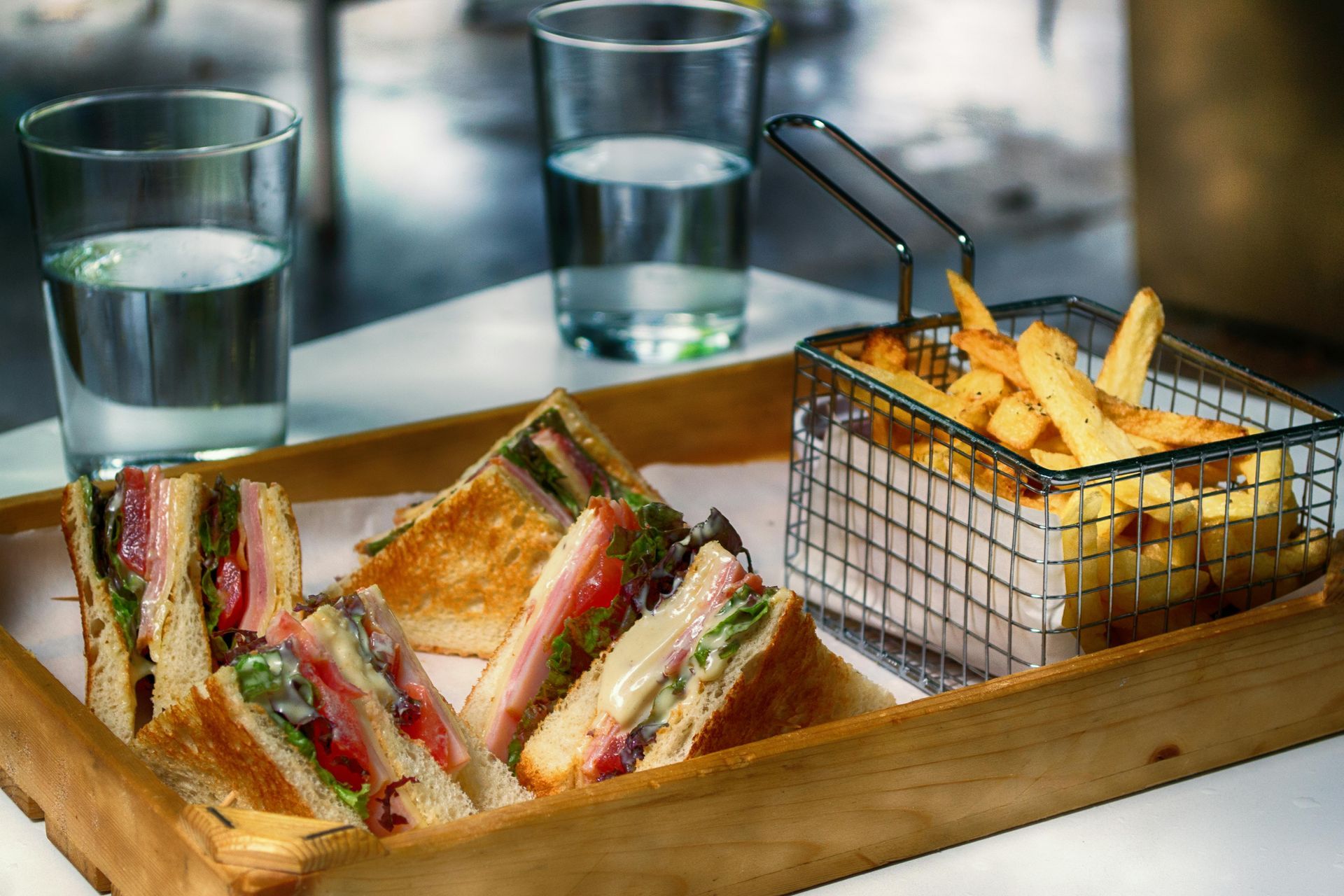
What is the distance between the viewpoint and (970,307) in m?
1.77

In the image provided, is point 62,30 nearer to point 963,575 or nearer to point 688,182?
point 688,182

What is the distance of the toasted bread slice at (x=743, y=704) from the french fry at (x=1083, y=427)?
0.32 meters

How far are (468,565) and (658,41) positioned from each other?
3.48 feet

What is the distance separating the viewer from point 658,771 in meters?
1.15

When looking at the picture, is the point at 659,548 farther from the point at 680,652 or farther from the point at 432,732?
the point at 432,732

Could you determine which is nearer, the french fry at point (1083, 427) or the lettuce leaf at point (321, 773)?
the lettuce leaf at point (321, 773)

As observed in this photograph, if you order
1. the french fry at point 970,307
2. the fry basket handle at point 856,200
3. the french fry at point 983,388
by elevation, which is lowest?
the french fry at point 983,388

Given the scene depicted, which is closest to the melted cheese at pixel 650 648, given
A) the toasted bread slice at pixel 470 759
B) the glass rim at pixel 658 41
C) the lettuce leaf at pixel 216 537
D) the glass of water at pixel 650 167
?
the toasted bread slice at pixel 470 759

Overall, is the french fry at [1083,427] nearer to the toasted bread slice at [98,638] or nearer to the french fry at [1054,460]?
the french fry at [1054,460]

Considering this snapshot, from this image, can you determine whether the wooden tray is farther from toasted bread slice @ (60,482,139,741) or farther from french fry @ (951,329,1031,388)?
french fry @ (951,329,1031,388)

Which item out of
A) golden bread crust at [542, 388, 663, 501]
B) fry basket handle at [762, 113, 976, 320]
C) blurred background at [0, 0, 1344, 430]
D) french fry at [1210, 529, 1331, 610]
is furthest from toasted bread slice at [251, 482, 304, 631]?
blurred background at [0, 0, 1344, 430]

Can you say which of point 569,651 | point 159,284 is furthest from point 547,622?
point 159,284

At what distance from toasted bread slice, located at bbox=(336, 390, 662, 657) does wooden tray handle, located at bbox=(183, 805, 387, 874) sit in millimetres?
694

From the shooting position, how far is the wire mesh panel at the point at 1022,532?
1.48 metres
